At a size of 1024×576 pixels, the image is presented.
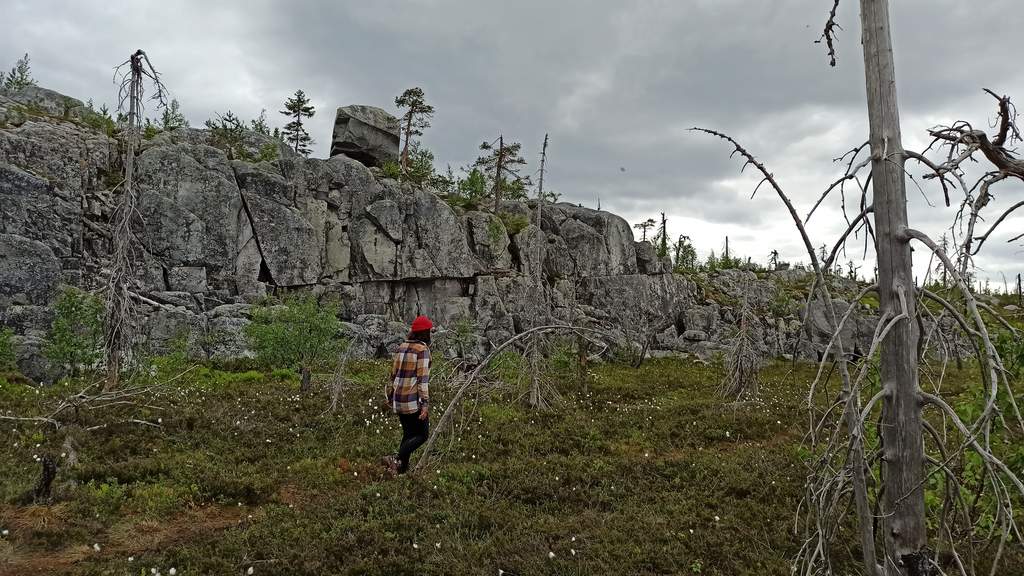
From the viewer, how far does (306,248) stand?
36062 mm

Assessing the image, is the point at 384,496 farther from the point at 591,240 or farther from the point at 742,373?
the point at 591,240

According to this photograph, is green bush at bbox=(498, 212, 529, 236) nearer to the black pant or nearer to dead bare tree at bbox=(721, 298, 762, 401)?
dead bare tree at bbox=(721, 298, 762, 401)

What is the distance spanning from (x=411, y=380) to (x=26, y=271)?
2537 centimetres

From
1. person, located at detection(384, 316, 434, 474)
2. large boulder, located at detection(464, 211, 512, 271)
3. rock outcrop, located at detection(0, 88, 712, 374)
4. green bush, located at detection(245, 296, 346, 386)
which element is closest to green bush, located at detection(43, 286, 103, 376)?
rock outcrop, located at detection(0, 88, 712, 374)

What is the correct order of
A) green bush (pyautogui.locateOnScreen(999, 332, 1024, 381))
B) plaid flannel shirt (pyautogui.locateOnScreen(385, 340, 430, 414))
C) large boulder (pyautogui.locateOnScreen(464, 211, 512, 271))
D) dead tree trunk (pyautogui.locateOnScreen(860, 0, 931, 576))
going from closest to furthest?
1. dead tree trunk (pyautogui.locateOnScreen(860, 0, 931, 576))
2. green bush (pyautogui.locateOnScreen(999, 332, 1024, 381))
3. plaid flannel shirt (pyautogui.locateOnScreen(385, 340, 430, 414))
4. large boulder (pyautogui.locateOnScreen(464, 211, 512, 271))

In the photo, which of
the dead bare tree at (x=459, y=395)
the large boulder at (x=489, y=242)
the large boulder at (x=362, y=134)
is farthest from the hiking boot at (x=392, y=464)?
the large boulder at (x=362, y=134)

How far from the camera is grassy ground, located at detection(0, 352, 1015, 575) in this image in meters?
7.28

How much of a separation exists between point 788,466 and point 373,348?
89.2ft

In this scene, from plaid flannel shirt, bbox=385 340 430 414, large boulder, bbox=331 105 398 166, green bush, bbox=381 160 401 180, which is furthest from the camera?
large boulder, bbox=331 105 398 166

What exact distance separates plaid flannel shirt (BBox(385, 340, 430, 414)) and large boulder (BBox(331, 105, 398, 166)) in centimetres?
3965

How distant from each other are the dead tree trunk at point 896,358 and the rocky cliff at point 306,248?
61.9 ft

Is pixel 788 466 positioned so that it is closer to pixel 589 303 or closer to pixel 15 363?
pixel 15 363

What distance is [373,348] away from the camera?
34.4 metres

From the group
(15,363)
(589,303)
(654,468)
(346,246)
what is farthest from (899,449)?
(589,303)
